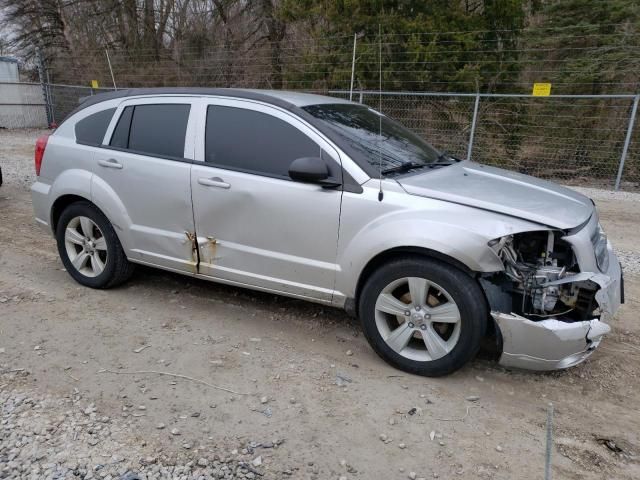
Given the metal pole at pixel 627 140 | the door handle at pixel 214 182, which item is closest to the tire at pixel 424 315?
the door handle at pixel 214 182

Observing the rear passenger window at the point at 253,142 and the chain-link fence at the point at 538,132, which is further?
the chain-link fence at the point at 538,132

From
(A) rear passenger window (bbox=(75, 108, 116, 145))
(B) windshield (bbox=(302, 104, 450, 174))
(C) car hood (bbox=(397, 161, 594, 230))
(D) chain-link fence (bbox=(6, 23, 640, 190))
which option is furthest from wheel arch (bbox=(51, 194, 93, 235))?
(D) chain-link fence (bbox=(6, 23, 640, 190))

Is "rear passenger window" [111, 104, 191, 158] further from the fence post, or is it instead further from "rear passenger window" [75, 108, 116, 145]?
the fence post

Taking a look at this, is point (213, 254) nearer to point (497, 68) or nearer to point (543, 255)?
point (543, 255)

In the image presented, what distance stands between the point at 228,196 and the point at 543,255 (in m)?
2.17

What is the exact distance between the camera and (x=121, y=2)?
2084 cm

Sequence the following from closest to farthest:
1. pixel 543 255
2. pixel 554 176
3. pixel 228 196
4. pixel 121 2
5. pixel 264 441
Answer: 1. pixel 264 441
2. pixel 543 255
3. pixel 228 196
4. pixel 554 176
5. pixel 121 2

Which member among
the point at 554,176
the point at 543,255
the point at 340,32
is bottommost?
the point at 554,176

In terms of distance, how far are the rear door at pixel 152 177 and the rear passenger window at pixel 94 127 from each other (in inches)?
3.4

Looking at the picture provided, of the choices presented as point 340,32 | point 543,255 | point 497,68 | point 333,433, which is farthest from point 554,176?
point 333,433

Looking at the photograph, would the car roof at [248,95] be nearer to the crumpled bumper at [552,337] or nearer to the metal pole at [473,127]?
the crumpled bumper at [552,337]

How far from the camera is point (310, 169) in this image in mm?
3344

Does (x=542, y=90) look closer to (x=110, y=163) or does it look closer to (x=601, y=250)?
(x=601, y=250)

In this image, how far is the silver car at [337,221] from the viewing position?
3.05 metres
